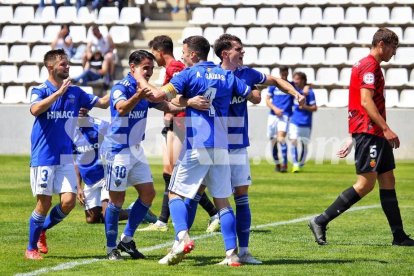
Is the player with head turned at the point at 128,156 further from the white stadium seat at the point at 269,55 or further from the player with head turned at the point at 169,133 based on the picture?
the white stadium seat at the point at 269,55

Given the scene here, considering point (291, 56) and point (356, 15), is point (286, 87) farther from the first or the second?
point (356, 15)

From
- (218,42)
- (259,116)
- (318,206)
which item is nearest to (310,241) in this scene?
(218,42)

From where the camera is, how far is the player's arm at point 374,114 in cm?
1051

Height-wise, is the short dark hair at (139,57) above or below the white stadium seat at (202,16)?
below

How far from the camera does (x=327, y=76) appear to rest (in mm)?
26609

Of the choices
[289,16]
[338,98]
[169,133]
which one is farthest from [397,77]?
[169,133]

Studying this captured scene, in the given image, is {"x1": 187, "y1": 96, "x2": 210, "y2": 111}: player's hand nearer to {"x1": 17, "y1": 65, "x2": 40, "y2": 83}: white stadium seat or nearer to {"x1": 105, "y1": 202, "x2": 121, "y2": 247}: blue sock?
{"x1": 105, "y1": 202, "x2": 121, "y2": 247}: blue sock

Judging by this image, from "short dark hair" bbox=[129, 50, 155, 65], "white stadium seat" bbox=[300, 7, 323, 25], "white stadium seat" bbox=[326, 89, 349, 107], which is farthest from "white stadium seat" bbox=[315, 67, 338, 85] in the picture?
"short dark hair" bbox=[129, 50, 155, 65]

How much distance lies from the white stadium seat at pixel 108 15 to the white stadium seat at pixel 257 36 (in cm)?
369

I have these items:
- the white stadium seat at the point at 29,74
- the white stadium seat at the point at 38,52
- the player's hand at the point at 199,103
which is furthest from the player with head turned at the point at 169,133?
the white stadium seat at the point at 38,52

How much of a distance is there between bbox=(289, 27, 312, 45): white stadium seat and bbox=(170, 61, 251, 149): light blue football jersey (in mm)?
17839

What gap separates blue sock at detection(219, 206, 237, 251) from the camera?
934 cm

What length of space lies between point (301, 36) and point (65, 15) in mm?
6570

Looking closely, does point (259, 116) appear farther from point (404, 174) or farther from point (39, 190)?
point (39, 190)
